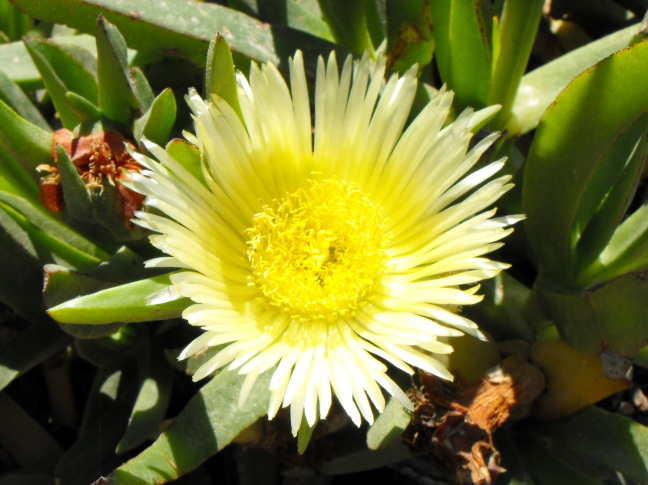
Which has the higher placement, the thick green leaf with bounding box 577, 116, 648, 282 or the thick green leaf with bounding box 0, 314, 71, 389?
the thick green leaf with bounding box 577, 116, 648, 282

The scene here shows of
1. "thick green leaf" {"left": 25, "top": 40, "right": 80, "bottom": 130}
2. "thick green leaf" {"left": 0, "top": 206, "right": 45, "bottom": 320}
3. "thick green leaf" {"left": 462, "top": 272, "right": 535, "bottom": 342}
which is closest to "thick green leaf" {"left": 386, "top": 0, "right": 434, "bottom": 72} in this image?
"thick green leaf" {"left": 462, "top": 272, "right": 535, "bottom": 342}

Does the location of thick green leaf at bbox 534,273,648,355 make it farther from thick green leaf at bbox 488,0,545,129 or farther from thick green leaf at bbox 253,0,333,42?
thick green leaf at bbox 253,0,333,42

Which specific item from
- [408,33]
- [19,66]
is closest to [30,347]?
[19,66]

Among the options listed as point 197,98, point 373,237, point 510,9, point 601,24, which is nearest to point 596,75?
point 510,9

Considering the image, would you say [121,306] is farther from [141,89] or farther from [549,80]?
[549,80]

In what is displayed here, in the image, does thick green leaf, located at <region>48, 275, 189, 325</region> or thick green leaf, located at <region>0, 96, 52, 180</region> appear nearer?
thick green leaf, located at <region>48, 275, 189, 325</region>

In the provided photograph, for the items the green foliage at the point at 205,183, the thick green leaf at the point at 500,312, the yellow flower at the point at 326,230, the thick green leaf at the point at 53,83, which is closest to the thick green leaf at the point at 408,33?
the green foliage at the point at 205,183
